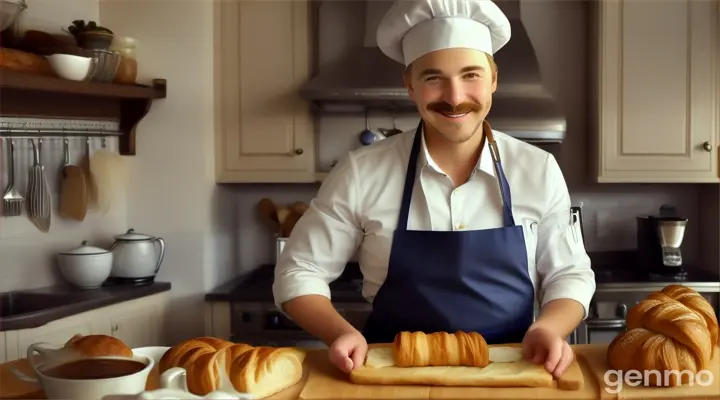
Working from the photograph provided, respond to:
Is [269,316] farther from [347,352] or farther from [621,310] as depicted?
[347,352]

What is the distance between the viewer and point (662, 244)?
2.86 meters

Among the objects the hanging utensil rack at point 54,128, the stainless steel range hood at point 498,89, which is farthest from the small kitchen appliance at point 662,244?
the hanging utensil rack at point 54,128

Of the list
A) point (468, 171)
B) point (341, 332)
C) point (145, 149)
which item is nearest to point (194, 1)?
point (145, 149)

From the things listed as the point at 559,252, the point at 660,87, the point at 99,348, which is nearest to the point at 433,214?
the point at 559,252

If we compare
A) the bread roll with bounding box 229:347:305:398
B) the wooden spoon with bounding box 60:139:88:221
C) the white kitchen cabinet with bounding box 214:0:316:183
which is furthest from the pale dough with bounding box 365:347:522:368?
the white kitchen cabinet with bounding box 214:0:316:183

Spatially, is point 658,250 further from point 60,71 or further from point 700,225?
point 60,71

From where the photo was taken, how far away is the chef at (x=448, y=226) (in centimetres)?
141

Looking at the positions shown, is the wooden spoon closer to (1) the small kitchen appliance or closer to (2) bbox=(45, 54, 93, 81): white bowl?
(2) bbox=(45, 54, 93, 81): white bowl

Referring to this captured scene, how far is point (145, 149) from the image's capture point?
2.81 meters

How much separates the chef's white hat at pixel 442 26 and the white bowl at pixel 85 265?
1454 mm

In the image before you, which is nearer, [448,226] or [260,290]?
[448,226]

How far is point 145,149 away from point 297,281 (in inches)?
63.3

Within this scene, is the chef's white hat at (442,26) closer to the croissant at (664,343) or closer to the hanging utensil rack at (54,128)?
the croissant at (664,343)

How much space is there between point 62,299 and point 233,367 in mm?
1493
